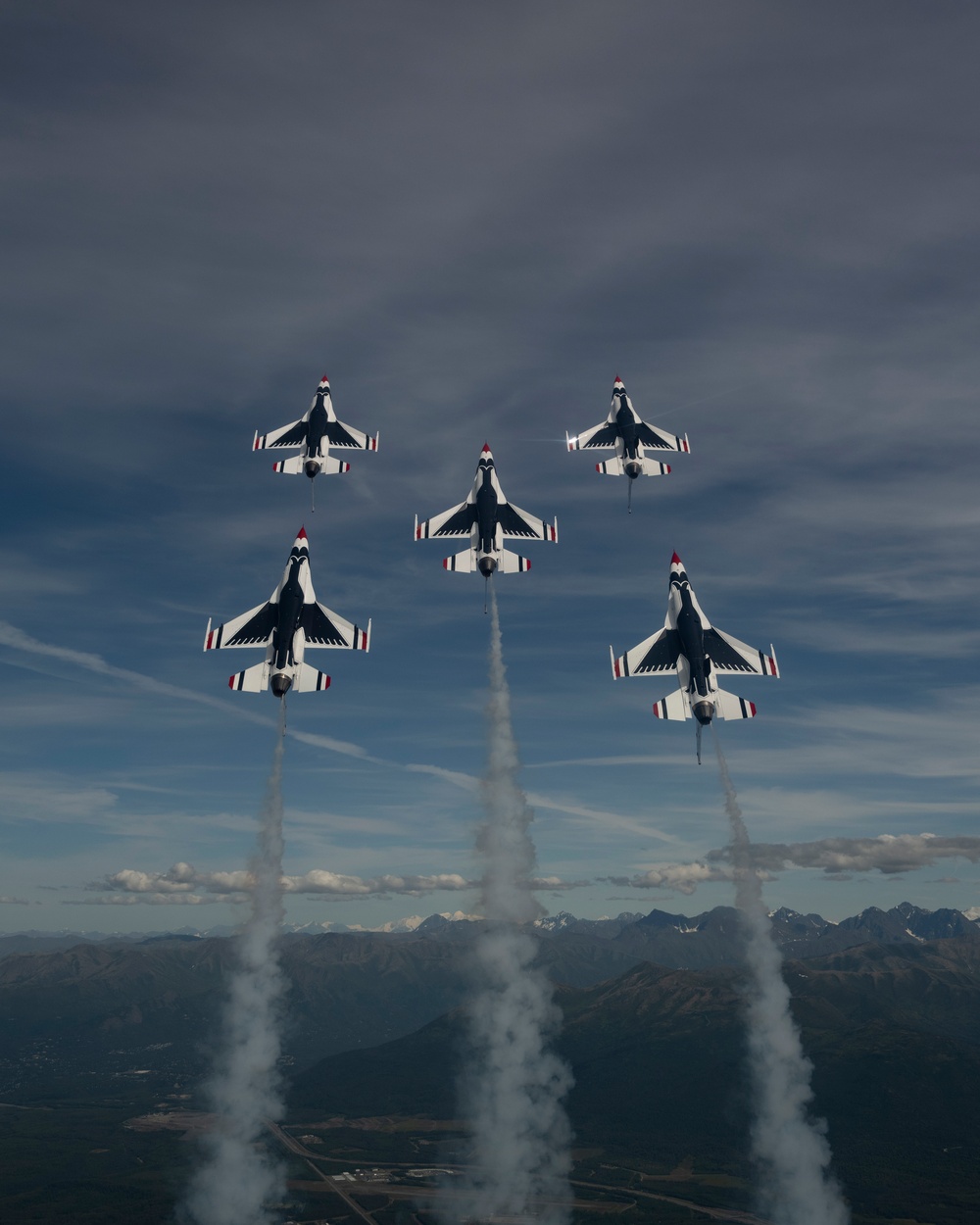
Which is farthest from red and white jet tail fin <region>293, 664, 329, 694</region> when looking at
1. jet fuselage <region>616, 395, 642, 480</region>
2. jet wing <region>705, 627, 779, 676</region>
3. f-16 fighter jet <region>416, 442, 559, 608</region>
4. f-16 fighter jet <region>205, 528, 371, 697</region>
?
jet fuselage <region>616, 395, 642, 480</region>

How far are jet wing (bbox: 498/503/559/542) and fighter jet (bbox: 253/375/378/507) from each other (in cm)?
2882

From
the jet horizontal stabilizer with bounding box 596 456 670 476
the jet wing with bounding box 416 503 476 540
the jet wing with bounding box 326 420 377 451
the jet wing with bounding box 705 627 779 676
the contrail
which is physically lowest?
the contrail

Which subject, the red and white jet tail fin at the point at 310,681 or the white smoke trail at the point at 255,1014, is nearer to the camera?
the red and white jet tail fin at the point at 310,681

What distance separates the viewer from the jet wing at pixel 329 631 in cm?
11794

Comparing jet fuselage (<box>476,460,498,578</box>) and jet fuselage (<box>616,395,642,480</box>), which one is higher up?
jet fuselage (<box>616,395,642,480</box>)

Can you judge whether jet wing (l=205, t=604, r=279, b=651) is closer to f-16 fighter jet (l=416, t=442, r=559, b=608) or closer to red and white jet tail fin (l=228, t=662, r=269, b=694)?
red and white jet tail fin (l=228, t=662, r=269, b=694)

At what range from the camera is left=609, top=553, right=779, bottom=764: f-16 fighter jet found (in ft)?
359

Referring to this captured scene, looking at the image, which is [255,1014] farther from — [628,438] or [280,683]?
[628,438]

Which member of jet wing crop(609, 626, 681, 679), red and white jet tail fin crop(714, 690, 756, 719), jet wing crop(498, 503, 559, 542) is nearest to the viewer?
red and white jet tail fin crop(714, 690, 756, 719)

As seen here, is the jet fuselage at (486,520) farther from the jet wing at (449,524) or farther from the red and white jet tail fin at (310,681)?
the red and white jet tail fin at (310,681)

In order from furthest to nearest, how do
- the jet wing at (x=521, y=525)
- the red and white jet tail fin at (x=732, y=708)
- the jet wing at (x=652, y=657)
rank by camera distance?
the jet wing at (x=521, y=525) → the jet wing at (x=652, y=657) → the red and white jet tail fin at (x=732, y=708)

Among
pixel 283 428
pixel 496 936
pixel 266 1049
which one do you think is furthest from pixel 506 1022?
pixel 283 428

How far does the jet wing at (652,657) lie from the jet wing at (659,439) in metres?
→ 39.4

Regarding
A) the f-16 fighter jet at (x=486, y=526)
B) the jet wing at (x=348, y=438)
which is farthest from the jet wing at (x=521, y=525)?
the jet wing at (x=348, y=438)
